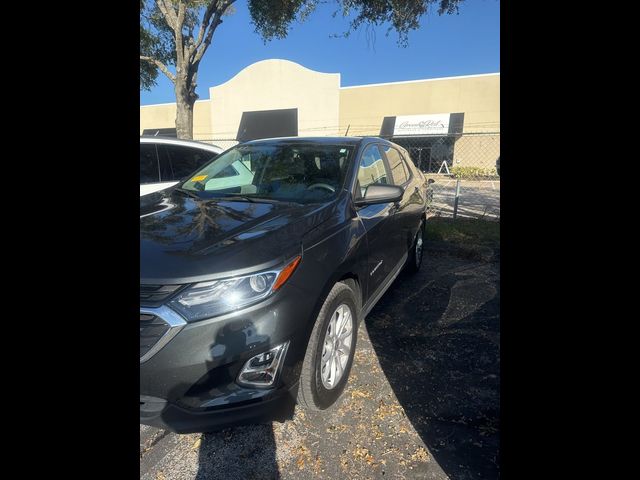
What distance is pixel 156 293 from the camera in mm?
1878

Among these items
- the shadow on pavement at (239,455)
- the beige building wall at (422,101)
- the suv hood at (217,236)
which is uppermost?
the beige building wall at (422,101)

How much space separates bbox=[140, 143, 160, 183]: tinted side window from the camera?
5.31 m

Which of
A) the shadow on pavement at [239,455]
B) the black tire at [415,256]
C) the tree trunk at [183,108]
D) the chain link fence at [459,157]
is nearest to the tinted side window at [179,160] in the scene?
the black tire at [415,256]

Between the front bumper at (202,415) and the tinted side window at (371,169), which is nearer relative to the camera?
the front bumper at (202,415)

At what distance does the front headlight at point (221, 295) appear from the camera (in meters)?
1.84

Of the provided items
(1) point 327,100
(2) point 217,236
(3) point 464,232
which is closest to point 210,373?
(2) point 217,236

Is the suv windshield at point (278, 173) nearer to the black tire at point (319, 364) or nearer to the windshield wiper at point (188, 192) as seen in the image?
the windshield wiper at point (188, 192)

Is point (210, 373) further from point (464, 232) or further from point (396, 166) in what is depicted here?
point (464, 232)

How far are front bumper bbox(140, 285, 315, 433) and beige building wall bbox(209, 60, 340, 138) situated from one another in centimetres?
2679

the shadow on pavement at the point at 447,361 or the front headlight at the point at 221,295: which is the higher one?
the front headlight at the point at 221,295

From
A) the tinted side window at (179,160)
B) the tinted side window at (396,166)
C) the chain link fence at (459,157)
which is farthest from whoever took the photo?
the chain link fence at (459,157)

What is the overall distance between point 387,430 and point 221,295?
126cm

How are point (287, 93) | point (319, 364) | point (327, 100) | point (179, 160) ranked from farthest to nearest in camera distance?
point (287, 93)
point (327, 100)
point (179, 160)
point (319, 364)

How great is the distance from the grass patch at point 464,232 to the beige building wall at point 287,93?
69.9 ft
